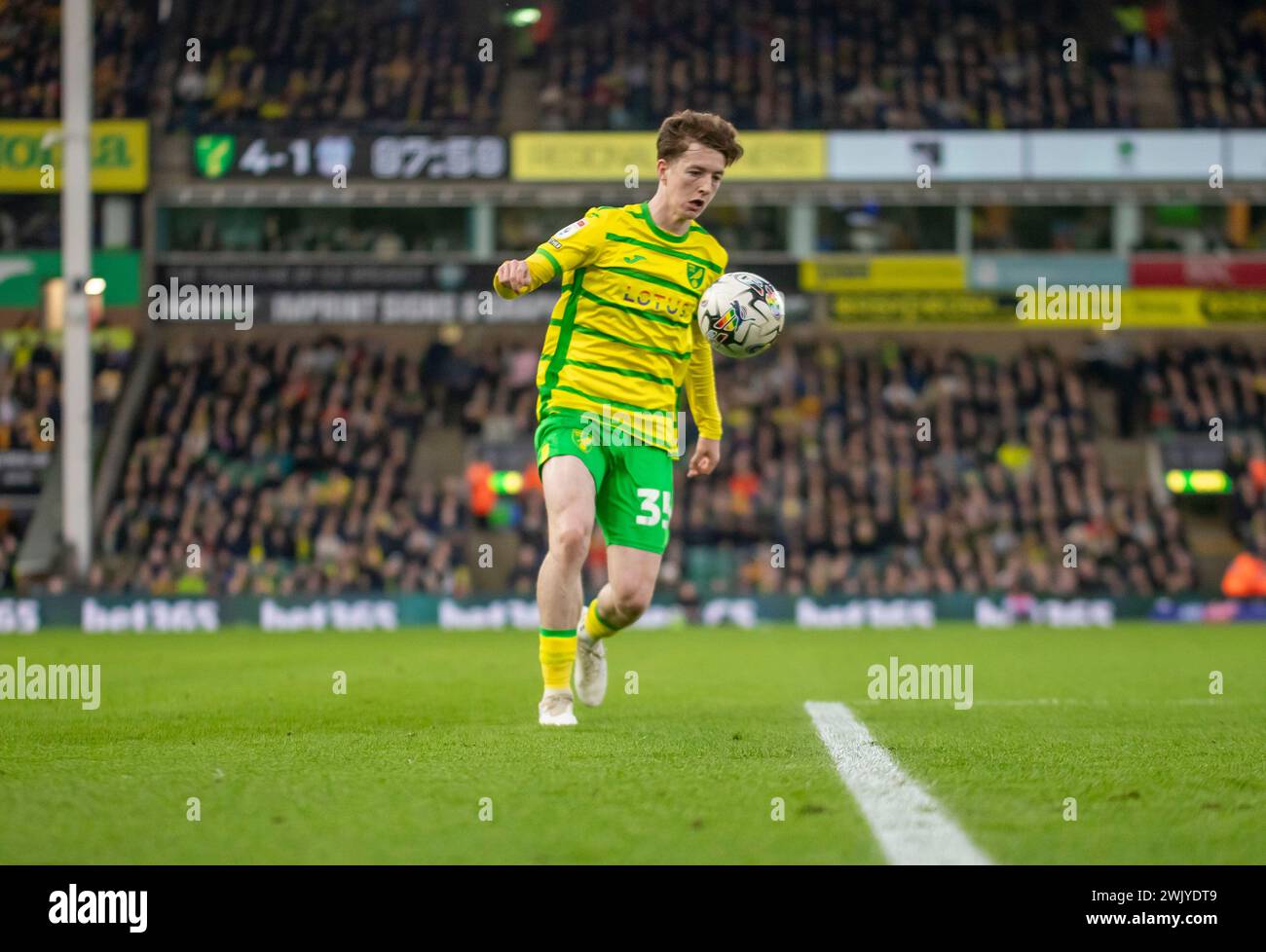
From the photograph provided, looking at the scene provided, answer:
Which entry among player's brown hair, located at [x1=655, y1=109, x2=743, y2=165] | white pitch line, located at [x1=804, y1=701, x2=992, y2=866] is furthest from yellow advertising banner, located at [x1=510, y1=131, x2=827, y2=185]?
white pitch line, located at [x1=804, y1=701, x2=992, y2=866]

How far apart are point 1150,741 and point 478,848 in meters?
3.70

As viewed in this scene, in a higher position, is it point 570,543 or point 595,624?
point 570,543

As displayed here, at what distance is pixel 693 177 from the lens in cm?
766

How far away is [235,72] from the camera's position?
96.6ft

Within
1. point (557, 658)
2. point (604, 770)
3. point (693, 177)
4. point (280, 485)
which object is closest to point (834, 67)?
point (280, 485)

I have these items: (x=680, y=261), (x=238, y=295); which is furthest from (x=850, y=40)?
(x=680, y=261)

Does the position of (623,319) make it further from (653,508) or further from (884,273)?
(884,273)

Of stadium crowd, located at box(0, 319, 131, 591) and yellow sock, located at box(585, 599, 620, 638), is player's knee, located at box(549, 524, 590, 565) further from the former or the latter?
stadium crowd, located at box(0, 319, 131, 591)

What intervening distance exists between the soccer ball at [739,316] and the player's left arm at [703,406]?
45 cm

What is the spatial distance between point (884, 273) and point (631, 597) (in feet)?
76.2

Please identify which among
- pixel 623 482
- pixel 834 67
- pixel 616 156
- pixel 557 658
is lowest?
pixel 557 658

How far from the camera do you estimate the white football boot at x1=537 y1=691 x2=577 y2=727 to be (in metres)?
7.54

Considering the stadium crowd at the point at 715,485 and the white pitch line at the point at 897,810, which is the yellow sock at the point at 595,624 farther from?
the stadium crowd at the point at 715,485

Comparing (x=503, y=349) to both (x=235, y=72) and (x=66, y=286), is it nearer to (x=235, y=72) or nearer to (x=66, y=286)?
(x=235, y=72)
